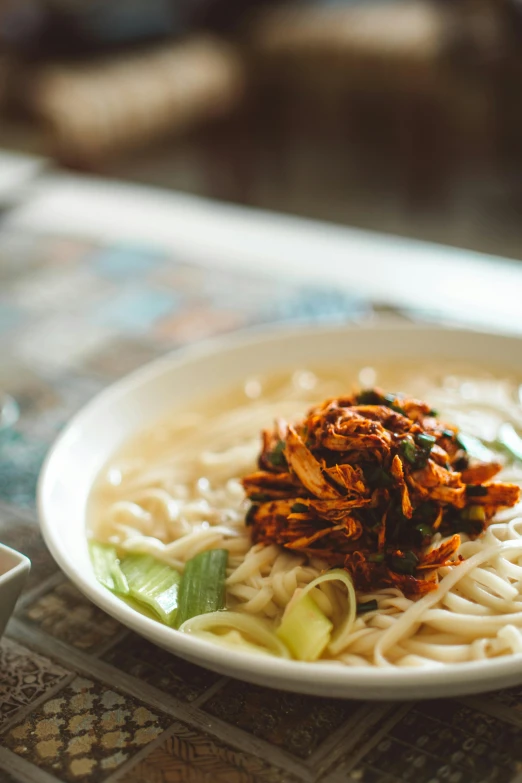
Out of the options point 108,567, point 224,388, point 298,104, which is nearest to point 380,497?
point 108,567

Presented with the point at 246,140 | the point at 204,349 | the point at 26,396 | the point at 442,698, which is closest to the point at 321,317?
the point at 204,349

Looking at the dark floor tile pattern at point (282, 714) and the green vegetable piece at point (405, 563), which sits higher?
the green vegetable piece at point (405, 563)

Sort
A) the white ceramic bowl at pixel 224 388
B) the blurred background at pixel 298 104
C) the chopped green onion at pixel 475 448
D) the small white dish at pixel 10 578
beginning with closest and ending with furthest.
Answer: the white ceramic bowl at pixel 224 388 → the small white dish at pixel 10 578 → the chopped green onion at pixel 475 448 → the blurred background at pixel 298 104

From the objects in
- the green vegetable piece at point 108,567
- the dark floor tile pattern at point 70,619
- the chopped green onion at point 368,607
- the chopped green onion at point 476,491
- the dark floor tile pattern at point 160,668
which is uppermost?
the chopped green onion at point 476,491

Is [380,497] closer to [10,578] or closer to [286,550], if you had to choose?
[286,550]

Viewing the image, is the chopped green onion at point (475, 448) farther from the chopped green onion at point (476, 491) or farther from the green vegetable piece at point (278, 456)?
the green vegetable piece at point (278, 456)

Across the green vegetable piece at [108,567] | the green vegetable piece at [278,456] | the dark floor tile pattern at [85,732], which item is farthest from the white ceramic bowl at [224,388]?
the green vegetable piece at [278,456]

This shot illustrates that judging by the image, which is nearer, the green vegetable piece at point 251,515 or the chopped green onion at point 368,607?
the chopped green onion at point 368,607

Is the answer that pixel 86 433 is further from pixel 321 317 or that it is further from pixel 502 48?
pixel 502 48

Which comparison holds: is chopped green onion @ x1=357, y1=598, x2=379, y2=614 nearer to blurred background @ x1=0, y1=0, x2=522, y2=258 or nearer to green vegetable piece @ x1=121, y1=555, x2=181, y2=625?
green vegetable piece @ x1=121, y1=555, x2=181, y2=625
